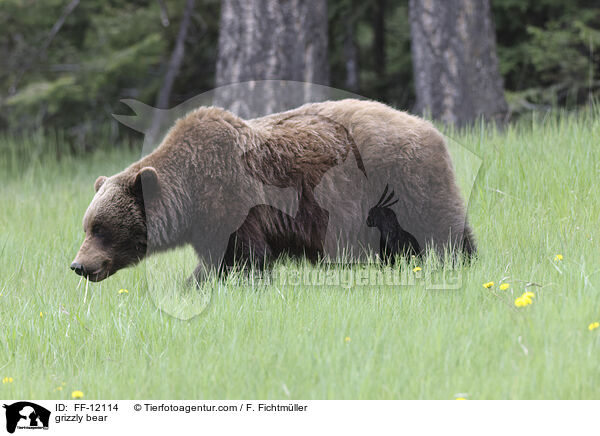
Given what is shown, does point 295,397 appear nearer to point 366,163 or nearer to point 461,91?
point 366,163

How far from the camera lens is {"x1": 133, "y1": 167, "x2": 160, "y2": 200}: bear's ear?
163 inches

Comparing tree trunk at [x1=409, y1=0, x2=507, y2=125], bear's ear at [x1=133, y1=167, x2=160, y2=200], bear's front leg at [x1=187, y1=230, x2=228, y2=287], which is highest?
tree trunk at [x1=409, y1=0, x2=507, y2=125]

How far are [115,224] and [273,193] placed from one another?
102 centimetres

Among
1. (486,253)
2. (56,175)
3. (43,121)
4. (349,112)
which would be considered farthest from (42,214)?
(43,121)

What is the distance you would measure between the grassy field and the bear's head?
0.70 feet

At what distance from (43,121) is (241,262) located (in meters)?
8.68

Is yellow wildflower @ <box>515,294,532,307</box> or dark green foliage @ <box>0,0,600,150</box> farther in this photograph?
dark green foliage @ <box>0,0,600,150</box>

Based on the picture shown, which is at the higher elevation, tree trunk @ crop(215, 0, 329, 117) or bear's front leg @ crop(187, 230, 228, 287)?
tree trunk @ crop(215, 0, 329, 117)

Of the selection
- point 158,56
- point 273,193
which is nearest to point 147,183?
point 273,193

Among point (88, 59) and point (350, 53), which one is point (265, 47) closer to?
point (88, 59)

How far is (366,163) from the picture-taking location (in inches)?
170

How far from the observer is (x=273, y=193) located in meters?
4.31
